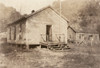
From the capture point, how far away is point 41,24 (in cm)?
713

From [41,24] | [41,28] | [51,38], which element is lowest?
[51,38]

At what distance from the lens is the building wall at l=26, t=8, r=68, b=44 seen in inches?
271

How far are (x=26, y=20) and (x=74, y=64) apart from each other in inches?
127

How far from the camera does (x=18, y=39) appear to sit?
7.47 metres

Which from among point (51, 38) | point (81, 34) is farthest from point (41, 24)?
point (81, 34)

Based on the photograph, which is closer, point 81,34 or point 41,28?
point 41,28

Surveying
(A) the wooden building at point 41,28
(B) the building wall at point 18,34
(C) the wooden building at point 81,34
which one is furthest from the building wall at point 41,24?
(C) the wooden building at point 81,34

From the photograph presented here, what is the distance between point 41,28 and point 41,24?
170 millimetres

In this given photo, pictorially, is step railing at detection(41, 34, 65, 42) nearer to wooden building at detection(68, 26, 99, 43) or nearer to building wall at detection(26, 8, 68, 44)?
building wall at detection(26, 8, 68, 44)

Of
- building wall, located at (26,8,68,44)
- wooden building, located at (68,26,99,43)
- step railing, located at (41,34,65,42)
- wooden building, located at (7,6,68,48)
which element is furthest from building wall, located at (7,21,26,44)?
wooden building, located at (68,26,99,43)

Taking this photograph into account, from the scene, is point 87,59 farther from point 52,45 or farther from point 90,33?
point 90,33

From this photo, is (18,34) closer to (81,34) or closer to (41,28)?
(41,28)

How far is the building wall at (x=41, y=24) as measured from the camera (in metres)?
6.88

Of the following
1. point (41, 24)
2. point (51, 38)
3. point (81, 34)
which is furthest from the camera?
point (81, 34)
